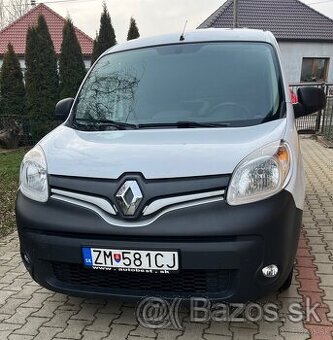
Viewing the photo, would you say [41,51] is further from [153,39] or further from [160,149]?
[160,149]

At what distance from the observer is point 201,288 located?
2510 millimetres

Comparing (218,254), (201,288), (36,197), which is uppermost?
(36,197)

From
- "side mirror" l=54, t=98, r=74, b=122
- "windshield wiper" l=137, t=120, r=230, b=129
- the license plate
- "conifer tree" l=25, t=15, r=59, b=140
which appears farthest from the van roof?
"conifer tree" l=25, t=15, r=59, b=140

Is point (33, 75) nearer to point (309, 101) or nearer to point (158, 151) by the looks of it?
point (309, 101)

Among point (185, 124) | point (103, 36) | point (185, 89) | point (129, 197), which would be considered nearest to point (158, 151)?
point (129, 197)

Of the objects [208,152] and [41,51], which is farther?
[41,51]

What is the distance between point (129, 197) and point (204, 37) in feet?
6.29

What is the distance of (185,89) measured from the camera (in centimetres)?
337

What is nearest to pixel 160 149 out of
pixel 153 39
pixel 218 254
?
pixel 218 254

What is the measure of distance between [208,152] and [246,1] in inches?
1010

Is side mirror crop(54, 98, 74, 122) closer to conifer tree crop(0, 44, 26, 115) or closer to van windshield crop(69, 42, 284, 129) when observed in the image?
van windshield crop(69, 42, 284, 129)

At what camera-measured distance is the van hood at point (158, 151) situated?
2.44 metres

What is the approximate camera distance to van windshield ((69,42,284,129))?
3117mm

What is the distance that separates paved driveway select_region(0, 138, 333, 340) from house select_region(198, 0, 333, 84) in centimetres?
2216
